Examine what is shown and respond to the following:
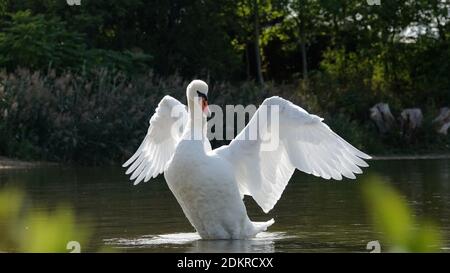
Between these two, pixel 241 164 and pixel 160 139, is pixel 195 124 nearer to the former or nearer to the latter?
pixel 241 164

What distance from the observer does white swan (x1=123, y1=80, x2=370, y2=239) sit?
32.5 ft

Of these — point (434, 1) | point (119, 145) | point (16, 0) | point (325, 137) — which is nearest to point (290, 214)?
point (325, 137)

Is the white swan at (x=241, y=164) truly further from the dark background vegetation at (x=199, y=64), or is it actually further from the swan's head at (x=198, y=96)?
the dark background vegetation at (x=199, y=64)

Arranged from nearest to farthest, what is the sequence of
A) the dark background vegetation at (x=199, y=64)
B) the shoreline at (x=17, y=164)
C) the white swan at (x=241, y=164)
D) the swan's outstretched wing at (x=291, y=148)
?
1. the white swan at (x=241, y=164)
2. the swan's outstretched wing at (x=291, y=148)
3. the shoreline at (x=17, y=164)
4. the dark background vegetation at (x=199, y=64)

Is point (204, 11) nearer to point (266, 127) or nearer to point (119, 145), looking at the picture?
point (119, 145)

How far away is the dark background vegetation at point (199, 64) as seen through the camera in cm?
2431

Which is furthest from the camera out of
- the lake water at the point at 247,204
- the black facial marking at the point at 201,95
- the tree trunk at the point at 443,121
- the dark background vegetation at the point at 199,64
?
the tree trunk at the point at 443,121

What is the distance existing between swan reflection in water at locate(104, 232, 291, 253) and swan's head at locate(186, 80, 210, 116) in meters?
1.21

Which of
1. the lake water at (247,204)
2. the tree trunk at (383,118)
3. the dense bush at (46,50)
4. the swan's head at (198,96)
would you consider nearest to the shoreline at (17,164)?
the lake water at (247,204)

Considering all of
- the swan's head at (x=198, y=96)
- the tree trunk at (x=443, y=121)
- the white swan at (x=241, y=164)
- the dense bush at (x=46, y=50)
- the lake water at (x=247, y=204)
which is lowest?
the tree trunk at (x=443, y=121)

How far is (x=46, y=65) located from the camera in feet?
93.6
